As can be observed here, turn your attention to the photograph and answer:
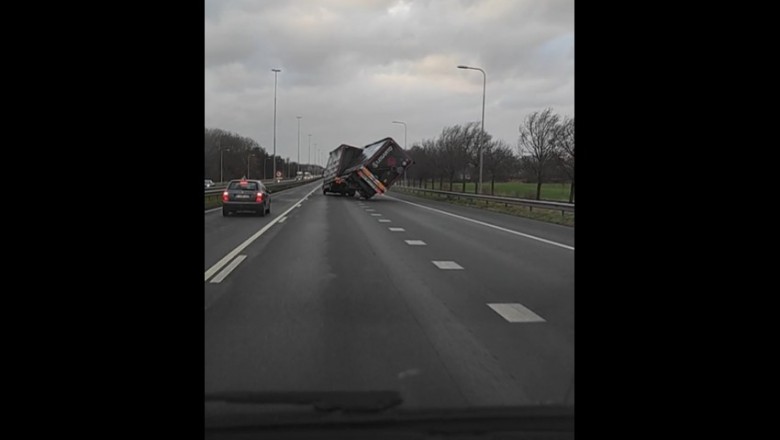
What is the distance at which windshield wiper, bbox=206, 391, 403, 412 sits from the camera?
11.4 feet

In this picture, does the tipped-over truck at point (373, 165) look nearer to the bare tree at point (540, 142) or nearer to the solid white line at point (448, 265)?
the bare tree at point (540, 142)

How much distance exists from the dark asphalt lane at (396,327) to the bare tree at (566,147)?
16.2 metres

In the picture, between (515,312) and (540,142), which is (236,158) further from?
(515,312)

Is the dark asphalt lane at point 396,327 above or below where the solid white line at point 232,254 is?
below

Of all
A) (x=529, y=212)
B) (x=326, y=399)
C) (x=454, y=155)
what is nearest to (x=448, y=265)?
(x=326, y=399)

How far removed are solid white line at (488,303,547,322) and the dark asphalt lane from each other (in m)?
0.09

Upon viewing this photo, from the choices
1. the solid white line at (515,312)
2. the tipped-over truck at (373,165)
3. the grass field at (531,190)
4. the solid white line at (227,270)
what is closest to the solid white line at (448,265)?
the solid white line at (515,312)

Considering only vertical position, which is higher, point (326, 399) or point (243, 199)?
point (243, 199)

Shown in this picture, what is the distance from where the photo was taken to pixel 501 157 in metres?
43.9

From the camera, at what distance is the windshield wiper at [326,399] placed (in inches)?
136

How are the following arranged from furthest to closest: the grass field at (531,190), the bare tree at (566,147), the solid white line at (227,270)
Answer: the grass field at (531,190), the bare tree at (566,147), the solid white line at (227,270)

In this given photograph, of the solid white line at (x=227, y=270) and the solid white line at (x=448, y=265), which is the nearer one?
the solid white line at (x=227, y=270)

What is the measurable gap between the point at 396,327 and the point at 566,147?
23236 millimetres
